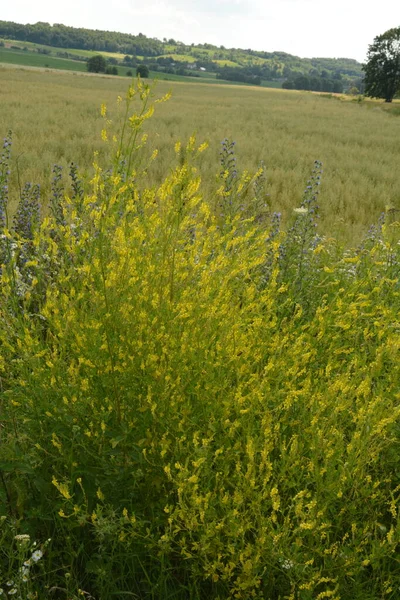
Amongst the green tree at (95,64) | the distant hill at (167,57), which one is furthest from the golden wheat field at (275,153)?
the distant hill at (167,57)

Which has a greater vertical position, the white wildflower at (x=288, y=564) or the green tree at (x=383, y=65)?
Result: the green tree at (x=383, y=65)

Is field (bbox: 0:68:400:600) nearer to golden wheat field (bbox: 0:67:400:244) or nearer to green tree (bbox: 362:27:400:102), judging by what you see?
golden wheat field (bbox: 0:67:400:244)

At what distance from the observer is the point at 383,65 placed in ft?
146

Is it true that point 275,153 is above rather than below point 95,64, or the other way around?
below

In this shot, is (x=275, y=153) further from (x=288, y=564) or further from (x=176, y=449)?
(x=288, y=564)

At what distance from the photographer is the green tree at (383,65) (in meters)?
44.3

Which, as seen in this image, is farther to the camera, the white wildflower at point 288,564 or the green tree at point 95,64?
the green tree at point 95,64

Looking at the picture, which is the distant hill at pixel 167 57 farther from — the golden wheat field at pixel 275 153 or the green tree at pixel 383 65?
the golden wheat field at pixel 275 153

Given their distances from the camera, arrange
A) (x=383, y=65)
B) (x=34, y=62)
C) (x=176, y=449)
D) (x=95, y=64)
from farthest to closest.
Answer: (x=95, y=64), (x=34, y=62), (x=383, y=65), (x=176, y=449)

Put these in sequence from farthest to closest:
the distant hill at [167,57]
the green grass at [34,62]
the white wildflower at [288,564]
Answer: the distant hill at [167,57]
the green grass at [34,62]
the white wildflower at [288,564]

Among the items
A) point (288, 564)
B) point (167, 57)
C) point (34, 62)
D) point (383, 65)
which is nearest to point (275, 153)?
point (288, 564)

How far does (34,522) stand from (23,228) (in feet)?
7.05

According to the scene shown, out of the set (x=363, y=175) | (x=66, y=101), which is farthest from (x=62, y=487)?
(x=66, y=101)

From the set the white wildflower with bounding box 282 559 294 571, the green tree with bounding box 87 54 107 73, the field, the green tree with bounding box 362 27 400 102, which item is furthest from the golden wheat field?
the green tree with bounding box 87 54 107 73
